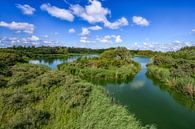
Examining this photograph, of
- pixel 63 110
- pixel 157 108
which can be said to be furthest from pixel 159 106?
pixel 63 110

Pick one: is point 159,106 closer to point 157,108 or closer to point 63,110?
point 157,108

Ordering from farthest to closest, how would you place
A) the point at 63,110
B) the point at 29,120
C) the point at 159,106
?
1. the point at 159,106
2. the point at 63,110
3. the point at 29,120

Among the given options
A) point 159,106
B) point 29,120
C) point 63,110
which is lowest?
point 159,106

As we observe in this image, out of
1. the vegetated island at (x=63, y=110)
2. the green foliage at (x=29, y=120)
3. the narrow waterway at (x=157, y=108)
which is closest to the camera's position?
the vegetated island at (x=63, y=110)

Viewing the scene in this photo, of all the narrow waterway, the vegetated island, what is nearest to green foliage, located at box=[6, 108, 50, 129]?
the vegetated island

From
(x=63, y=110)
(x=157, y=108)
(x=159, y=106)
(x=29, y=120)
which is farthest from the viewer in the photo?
(x=159, y=106)

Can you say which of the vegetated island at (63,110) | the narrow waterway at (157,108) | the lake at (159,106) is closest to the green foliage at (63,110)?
the vegetated island at (63,110)

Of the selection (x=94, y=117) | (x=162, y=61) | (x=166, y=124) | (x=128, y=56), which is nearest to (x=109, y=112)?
(x=94, y=117)

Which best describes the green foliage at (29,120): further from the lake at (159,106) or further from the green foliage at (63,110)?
the lake at (159,106)

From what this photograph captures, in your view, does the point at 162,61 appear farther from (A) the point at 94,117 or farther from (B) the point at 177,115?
(A) the point at 94,117

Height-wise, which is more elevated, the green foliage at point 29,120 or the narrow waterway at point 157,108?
the green foliage at point 29,120

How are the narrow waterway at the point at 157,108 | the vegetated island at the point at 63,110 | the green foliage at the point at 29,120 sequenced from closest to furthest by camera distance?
1. the vegetated island at the point at 63,110
2. the green foliage at the point at 29,120
3. the narrow waterway at the point at 157,108
